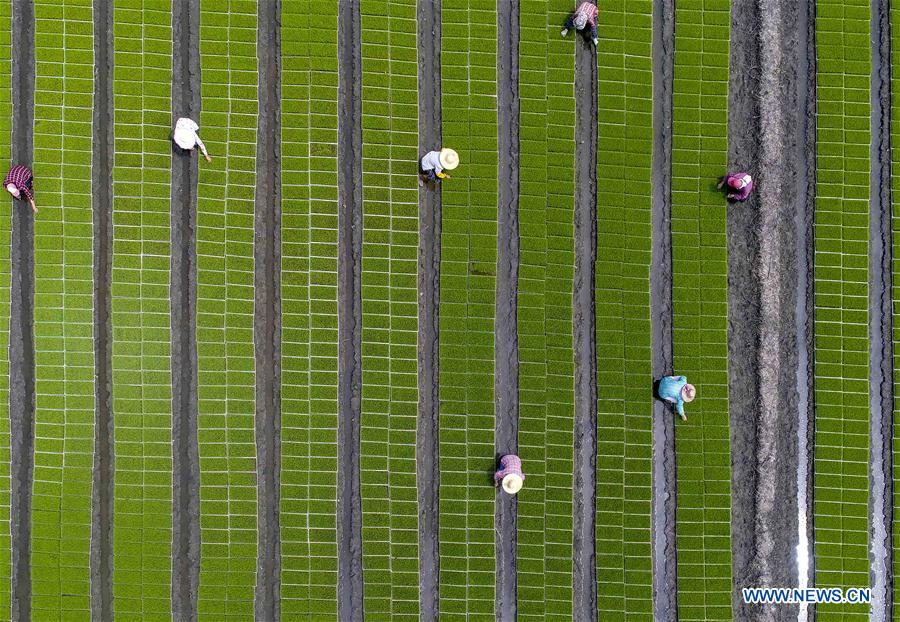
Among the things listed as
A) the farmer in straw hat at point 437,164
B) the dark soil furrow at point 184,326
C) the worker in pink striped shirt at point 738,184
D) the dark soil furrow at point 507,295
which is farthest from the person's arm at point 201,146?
the worker in pink striped shirt at point 738,184

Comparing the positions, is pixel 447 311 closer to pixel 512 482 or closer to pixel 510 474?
pixel 510 474

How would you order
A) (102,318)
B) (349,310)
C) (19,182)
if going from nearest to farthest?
(19,182) → (102,318) → (349,310)

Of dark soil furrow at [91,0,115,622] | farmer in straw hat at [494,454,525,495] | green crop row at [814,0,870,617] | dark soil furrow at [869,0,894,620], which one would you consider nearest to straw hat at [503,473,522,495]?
farmer in straw hat at [494,454,525,495]

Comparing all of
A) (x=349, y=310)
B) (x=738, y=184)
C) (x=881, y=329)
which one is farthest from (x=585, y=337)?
(x=881, y=329)

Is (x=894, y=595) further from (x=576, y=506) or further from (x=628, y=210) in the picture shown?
(x=628, y=210)

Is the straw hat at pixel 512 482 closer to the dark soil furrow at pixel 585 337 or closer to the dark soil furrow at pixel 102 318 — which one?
the dark soil furrow at pixel 585 337

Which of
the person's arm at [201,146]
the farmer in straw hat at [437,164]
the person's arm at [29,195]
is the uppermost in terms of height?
the person's arm at [201,146]

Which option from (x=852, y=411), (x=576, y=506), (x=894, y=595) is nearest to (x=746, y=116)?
(x=852, y=411)

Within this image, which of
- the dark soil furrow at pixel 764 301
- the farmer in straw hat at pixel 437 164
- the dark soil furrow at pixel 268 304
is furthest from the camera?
the dark soil furrow at pixel 764 301
